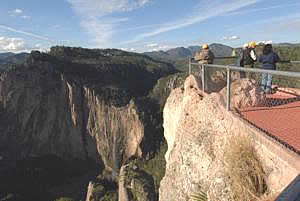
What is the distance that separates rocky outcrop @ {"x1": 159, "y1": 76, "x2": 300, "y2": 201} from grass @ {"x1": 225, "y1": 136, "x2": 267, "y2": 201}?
0.33ft

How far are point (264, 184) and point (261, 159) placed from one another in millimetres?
435

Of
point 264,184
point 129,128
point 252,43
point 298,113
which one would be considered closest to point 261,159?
point 264,184

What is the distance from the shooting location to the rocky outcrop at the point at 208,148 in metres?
4.74

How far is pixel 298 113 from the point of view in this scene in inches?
251

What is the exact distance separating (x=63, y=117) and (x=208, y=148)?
86785 mm

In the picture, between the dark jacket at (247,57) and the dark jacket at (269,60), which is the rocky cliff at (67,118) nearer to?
the dark jacket at (247,57)

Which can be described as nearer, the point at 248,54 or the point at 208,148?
the point at 208,148

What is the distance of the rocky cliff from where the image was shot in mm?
80562

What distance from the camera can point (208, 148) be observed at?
650 cm

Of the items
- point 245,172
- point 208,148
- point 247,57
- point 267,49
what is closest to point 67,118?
point 247,57

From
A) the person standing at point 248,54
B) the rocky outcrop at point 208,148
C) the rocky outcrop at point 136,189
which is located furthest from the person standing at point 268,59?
the rocky outcrop at point 136,189

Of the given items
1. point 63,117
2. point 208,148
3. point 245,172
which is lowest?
point 63,117

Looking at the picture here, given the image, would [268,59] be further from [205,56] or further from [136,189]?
[136,189]

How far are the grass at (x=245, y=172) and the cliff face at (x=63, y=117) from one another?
76.6 metres
